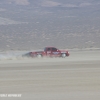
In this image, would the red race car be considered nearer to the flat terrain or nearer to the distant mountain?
the flat terrain

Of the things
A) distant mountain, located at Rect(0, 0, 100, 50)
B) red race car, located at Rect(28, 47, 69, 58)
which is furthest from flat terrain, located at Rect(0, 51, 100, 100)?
distant mountain, located at Rect(0, 0, 100, 50)

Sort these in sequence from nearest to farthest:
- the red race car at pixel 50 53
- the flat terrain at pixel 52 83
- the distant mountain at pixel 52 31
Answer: the flat terrain at pixel 52 83 < the red race car at pixel 50 53 < the distant mountain at pixel 52 31

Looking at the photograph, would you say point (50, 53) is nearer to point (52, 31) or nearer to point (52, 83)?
point (52, 83)

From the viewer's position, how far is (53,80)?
71.0 ft

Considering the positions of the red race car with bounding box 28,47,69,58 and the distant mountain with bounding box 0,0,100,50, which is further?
the distant mountain with bounding box 0,0,100,50

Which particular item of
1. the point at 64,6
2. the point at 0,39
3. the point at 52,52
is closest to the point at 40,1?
the point at 64,6

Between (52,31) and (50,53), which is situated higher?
(52,31)

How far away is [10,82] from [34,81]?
3.38 feet

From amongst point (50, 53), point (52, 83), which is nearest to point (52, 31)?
point (50, 53)

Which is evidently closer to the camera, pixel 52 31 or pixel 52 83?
pixel 52 83

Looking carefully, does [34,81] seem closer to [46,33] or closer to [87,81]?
[87,81]

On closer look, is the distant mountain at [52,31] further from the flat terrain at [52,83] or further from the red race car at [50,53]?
the flat terrain at [52,83]

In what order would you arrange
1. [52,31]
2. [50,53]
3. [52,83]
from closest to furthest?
1. [52,83]
2. [50,53]
3. [52,31]

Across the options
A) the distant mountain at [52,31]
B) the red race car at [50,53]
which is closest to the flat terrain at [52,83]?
the red race car at [50,53]
